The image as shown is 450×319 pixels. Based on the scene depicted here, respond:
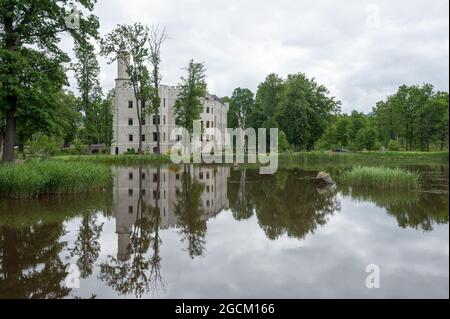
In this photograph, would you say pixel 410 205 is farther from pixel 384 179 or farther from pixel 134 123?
pixel 134 123

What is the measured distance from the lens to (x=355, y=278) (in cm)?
674

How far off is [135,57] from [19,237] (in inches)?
1588

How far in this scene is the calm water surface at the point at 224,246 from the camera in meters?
6.37

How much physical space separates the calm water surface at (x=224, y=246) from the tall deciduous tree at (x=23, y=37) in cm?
596

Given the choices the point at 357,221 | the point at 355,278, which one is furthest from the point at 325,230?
the point at 355,278

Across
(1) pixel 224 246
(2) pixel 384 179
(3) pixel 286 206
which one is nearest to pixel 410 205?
(3) pixel 286 206

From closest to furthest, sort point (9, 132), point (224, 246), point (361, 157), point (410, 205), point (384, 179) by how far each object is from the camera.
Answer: point (224, 246) < point (410, 205) < point (9, 132) < point (384, 179) < point (361, 157)

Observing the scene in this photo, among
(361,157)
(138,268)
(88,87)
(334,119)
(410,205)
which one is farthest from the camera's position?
(334,119)

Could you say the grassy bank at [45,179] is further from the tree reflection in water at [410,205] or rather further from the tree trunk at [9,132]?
the tree reflection in water at [410,205]

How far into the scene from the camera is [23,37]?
19.0 m

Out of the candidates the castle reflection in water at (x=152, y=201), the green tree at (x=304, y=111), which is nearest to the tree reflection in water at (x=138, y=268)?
the castle reflection in water at (x=152, y=201)

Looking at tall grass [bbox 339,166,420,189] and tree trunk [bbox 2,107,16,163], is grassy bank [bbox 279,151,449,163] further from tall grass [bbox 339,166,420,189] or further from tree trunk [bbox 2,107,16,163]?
tree trunk [bbox 2,107,16,163]

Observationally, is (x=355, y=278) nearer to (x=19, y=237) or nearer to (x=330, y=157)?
(x=19, y=237)

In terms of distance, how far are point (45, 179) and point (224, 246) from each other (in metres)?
10.2
